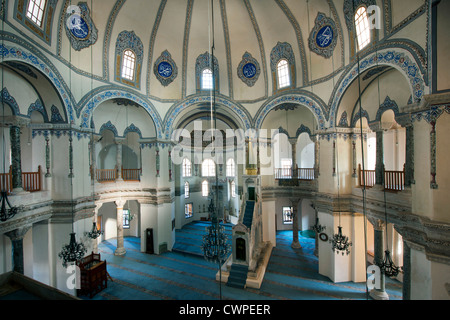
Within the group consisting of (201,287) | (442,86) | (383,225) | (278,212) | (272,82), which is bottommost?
(201,287)

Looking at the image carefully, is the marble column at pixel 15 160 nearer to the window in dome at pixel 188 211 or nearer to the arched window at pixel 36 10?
the arched window at pixel 36 10

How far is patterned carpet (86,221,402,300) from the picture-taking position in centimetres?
898

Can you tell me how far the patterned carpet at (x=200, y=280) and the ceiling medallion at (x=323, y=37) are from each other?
10.6 metres

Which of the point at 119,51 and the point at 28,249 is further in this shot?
the point at 119,51

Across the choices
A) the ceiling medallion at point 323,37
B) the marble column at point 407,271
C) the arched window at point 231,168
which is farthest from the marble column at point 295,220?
the ceiling medallion at point 323,37

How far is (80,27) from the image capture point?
30.3 feet

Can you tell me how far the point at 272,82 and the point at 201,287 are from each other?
37.8ft

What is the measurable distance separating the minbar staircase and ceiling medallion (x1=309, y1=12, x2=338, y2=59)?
35.6 ft

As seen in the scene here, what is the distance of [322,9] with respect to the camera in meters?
9.48

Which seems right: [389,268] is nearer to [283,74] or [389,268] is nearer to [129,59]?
[283,74]

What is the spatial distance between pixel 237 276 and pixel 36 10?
43.1 ft

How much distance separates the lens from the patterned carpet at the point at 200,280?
8.98 m
